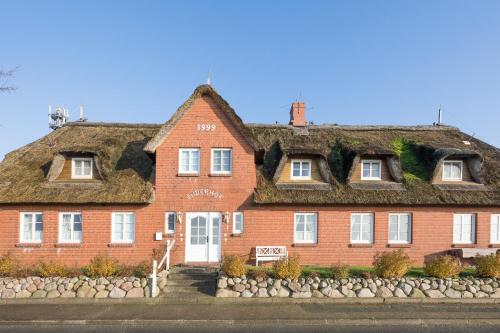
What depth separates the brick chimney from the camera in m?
22.1


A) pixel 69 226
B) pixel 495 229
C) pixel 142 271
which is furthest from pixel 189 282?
pixel 495 229

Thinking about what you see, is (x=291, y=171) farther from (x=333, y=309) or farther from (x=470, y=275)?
(x=470, y=275)

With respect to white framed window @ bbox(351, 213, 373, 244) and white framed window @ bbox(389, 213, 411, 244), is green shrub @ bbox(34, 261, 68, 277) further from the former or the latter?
white framed window @ bbox(389, 213, 411, 244)

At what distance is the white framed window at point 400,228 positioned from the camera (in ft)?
56.0

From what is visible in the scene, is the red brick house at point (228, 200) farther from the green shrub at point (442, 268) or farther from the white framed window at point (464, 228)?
the green shrub at point (442, 268)

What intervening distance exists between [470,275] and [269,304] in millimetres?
8884

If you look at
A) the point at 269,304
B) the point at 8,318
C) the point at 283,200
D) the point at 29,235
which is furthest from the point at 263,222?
the point at 29,235

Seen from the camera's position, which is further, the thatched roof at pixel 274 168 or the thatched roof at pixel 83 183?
the thatched roof at pixel 274 168

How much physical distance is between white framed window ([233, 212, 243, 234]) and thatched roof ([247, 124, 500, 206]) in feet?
4.36

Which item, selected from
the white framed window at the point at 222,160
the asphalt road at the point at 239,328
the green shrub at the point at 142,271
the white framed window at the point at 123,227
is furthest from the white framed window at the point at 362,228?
the white framed window at the point at 123,227

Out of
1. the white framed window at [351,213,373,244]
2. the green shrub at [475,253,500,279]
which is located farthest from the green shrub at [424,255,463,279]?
the white framed window at [351,213,373,244]

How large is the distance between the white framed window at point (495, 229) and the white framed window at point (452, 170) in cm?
257

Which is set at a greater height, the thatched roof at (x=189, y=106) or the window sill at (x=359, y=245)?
the thatched roof at (x=189, y=106)

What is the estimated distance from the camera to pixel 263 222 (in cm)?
1658
